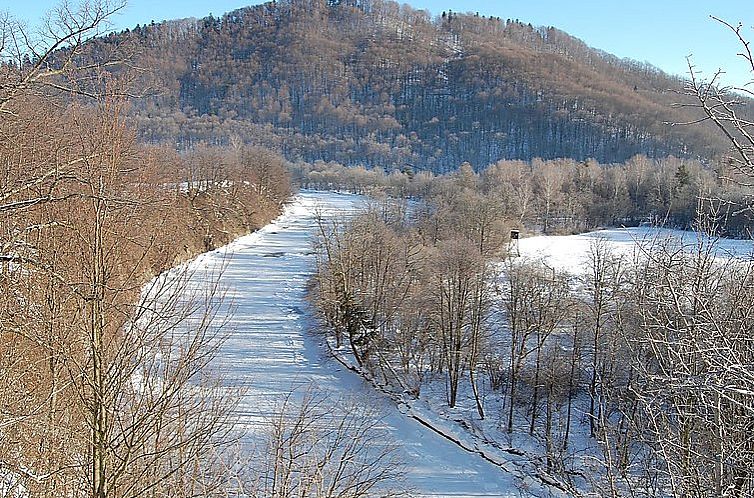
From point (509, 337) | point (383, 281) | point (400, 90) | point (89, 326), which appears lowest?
point (509, 337)

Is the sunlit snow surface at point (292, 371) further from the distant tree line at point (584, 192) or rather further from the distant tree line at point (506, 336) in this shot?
the distant tree line at point (584, 192)

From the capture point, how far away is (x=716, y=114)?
9.24 ft

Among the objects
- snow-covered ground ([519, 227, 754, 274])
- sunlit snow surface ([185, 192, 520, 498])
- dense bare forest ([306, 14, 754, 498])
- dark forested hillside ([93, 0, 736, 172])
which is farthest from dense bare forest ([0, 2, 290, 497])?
dark forested hillside ([93, 0, 736, 172])

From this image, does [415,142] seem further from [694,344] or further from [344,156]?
[694,344]

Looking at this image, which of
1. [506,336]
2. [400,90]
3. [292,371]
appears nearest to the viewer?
[292,371]

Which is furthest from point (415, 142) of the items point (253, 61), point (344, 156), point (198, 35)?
point (198, 35)

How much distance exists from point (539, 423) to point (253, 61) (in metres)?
137

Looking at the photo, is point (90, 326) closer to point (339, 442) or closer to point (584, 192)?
point (339, 442)

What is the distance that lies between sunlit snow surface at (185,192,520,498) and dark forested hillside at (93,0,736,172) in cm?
4659

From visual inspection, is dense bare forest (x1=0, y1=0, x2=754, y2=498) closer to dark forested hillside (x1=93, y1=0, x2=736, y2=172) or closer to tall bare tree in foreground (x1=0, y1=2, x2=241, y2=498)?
tall bare tree in foreground (x1=0, y1=2, x2=241, y2=498)

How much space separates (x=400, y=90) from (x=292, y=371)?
356 feet

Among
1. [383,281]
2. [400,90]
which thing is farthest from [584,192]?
[400,90]

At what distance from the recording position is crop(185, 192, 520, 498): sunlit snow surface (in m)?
13.2

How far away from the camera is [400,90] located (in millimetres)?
119875
